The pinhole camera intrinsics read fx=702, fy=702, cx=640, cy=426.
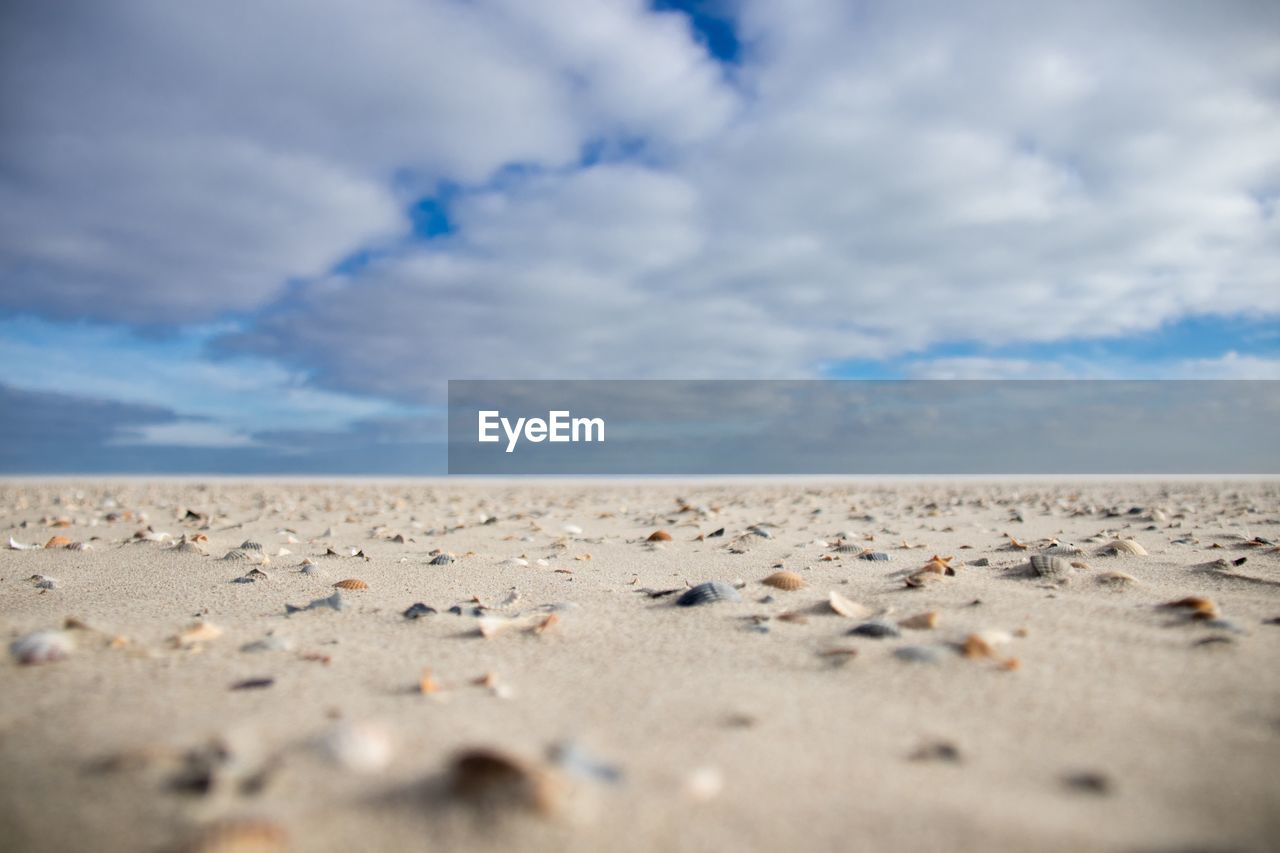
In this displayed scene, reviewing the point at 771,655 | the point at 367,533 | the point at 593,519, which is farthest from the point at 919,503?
the point at 771,655

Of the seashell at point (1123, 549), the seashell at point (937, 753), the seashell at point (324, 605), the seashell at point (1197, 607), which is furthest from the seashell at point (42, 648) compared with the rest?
the seashell at point (1123, 549)

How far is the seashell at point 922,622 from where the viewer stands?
2.93 m

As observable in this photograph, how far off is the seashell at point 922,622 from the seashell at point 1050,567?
134cm

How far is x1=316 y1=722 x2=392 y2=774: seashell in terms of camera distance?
170cm

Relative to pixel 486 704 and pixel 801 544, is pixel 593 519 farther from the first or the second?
pixel 486 704

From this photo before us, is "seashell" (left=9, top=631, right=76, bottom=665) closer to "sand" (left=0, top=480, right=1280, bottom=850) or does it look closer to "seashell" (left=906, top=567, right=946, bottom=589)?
"sand" (left=0, top=480, right=1280, bottom=850)

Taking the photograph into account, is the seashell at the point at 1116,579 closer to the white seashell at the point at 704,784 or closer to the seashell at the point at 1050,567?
the seashell at the point at 1050,567

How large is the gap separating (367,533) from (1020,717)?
635 centimetres

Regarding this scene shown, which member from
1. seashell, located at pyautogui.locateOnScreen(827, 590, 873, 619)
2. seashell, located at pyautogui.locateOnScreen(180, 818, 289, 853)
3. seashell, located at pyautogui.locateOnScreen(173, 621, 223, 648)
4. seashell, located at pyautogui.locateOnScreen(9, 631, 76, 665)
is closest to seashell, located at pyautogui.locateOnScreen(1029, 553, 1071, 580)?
seashell, located at pyautogui.locateOnScreen(827, 590, 873, 619)

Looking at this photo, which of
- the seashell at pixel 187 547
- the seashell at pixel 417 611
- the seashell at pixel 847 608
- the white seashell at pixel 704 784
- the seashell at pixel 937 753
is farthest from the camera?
the seashell at pixel 187 547

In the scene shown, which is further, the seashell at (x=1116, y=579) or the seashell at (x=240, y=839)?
the seashell at (x=1116, y=579)

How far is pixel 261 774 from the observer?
1667 mm

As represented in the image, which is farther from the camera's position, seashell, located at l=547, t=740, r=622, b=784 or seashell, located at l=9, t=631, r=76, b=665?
seashell, located at l=9, t=631, r=76, b=665

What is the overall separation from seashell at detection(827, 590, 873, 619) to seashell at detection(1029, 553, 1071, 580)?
4.16 feet
